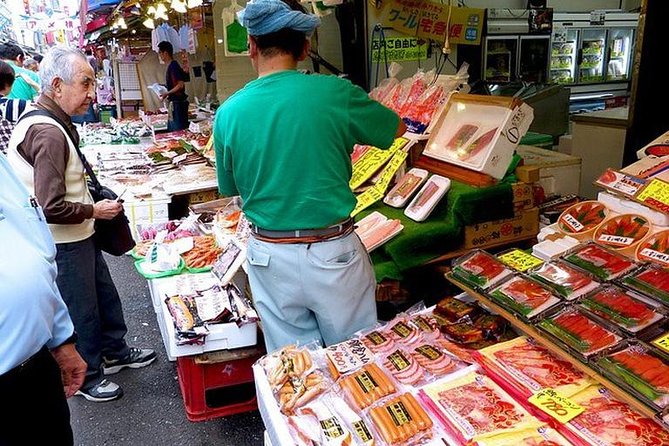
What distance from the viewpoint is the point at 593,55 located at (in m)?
9.55

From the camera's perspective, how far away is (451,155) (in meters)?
3.29

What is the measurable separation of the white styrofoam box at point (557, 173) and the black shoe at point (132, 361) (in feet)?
10.4

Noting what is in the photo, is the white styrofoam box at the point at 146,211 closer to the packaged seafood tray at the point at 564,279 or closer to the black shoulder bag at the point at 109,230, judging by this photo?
the black shoulder bag at the point at 109,230

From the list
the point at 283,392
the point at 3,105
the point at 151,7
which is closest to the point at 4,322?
the point at 283,392

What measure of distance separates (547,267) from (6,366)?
204cm

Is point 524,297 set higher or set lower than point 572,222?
lower

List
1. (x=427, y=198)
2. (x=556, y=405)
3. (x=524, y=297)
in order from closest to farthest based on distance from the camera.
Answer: (x=556, y=405) → (x=524, y=297) → (x=427, y=198)

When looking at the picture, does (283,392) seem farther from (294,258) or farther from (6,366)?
(6,366)

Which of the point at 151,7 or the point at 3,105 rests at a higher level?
the point at 151,7

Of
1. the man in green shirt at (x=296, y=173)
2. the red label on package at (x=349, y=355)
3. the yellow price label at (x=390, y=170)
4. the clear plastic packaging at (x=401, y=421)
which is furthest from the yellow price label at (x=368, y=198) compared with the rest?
the clear plastic packaging at (x=401, y=421)

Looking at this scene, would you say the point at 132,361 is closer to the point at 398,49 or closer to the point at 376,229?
the point at 376,229

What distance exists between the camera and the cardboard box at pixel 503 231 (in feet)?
10.3

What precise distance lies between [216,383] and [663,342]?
2431 millimetres

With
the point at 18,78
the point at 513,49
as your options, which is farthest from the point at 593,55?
the point at 18,78
